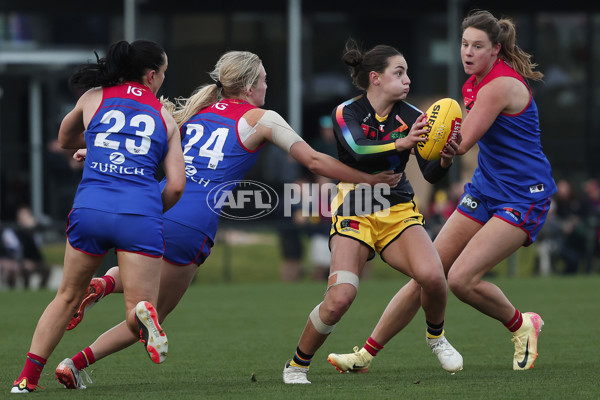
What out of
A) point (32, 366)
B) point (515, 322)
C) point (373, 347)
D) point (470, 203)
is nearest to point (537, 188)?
point (470, 203)

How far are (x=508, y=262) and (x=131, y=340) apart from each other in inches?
Result: 448

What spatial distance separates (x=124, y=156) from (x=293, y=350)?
112 inches

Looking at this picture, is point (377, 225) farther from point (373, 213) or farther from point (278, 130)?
point (278, 130)

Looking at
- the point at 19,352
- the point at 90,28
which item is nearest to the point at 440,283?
the point at 19,352

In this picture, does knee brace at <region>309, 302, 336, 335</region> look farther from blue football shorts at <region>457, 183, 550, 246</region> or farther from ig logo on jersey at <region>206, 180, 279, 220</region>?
ig logo on jersey at <region>206, 180, 279, 220</region>

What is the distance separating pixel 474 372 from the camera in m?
6.33

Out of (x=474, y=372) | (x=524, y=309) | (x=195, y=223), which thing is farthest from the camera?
(x=524, y=309)

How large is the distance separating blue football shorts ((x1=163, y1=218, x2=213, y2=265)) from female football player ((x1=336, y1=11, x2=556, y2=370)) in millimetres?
1311

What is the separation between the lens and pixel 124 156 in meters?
5.30

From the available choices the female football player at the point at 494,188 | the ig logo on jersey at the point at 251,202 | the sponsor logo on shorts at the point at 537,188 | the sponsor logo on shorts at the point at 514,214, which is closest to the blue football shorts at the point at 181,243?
the female football player at the point at 494,188

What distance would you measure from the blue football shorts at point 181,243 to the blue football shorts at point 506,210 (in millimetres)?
1859

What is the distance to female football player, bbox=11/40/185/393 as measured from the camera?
5242 millimetres

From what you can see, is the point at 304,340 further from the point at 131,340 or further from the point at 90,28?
the point at 90,28

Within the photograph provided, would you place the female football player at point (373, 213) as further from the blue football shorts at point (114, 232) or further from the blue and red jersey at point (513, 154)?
the blue football shorts at point (114, 232)
